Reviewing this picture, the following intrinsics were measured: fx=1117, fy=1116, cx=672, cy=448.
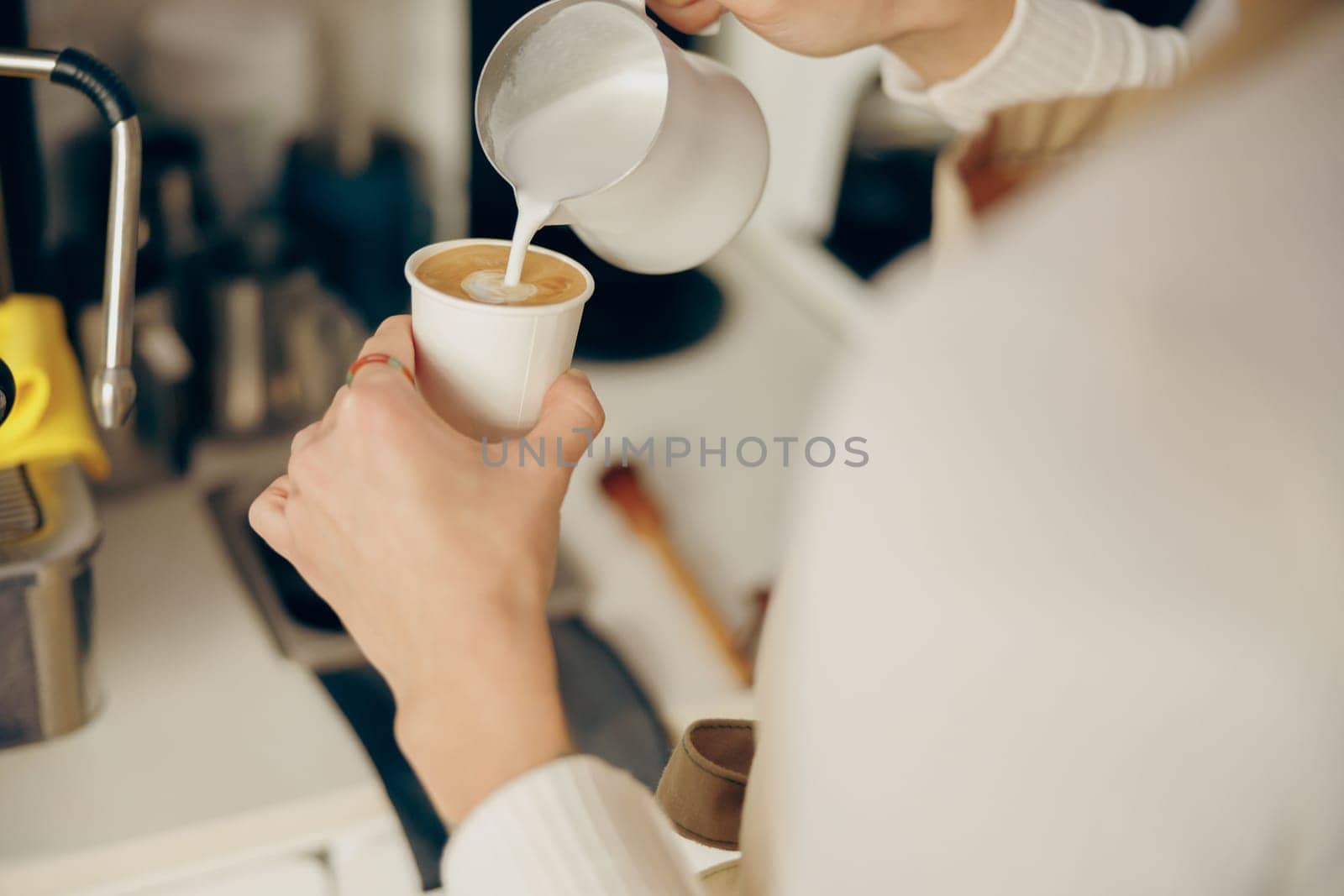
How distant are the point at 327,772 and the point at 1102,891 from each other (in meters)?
0.50

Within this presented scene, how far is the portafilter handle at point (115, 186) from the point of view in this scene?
49 centimetres

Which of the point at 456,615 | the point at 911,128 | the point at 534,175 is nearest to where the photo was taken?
the point at 456,615

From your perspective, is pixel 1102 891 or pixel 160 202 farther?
pixel 160 202

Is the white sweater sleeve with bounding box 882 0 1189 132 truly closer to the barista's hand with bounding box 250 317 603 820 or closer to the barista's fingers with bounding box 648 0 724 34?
the barista's fingers with bounding box 648 0 724 34

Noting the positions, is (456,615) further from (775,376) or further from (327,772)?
(775,376)

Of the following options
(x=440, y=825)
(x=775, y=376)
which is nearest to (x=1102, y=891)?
(x=440, y=825)

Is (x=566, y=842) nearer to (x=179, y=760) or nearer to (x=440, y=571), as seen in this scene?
(x=440, y=571)

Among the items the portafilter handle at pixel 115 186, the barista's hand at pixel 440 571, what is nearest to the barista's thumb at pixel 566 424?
the barista's hand at pixel 440 571

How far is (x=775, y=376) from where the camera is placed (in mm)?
1059

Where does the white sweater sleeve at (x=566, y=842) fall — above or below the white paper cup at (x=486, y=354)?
below

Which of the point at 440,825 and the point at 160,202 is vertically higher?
the point at 160,202

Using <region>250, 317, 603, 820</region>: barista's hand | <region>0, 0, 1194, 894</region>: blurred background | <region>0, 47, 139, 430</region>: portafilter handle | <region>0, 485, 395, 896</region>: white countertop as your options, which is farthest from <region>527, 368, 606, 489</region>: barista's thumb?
<region>0, 485, 395, 896</region>: white countertop

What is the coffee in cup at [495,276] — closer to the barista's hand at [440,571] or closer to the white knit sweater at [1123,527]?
the barista's hand at [440,571]

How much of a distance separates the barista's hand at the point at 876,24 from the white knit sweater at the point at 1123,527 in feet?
0.97
